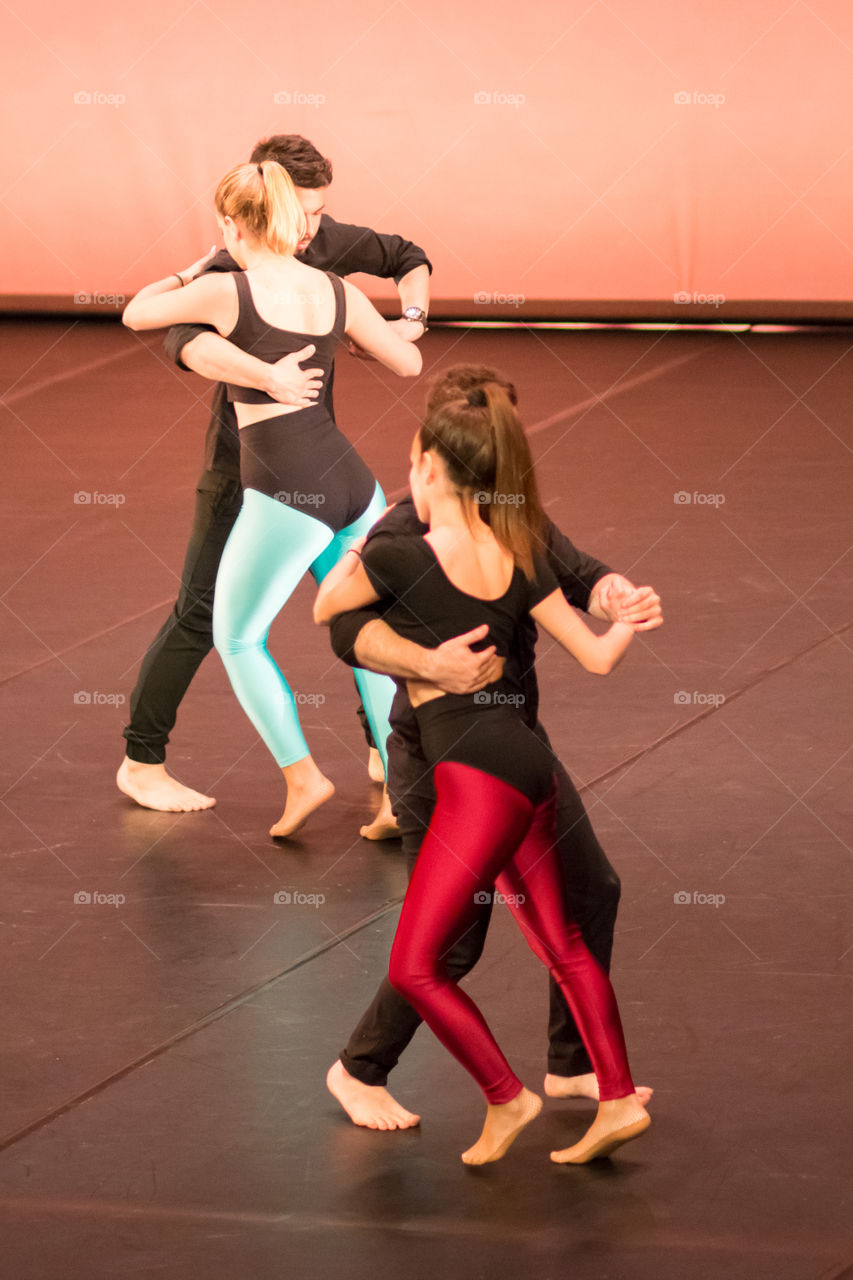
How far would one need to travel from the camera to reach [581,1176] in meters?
2.70

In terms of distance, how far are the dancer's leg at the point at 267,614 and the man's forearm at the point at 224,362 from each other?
253 mm

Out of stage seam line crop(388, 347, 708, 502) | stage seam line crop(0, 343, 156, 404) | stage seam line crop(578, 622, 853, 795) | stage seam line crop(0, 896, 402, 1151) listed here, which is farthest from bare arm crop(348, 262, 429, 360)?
stage seam line crop(0, 343, 156, 404)

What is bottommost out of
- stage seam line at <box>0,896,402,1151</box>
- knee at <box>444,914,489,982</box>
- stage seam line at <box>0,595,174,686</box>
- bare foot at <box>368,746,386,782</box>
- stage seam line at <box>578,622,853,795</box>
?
stage seam line at <box>0,595,174,686</box>

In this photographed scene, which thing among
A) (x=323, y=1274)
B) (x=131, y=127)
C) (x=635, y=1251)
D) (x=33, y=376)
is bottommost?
(x=33, y=376)

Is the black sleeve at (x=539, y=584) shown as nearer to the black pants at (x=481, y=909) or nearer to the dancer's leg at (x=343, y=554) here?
the black pants at (x=481, y=909)

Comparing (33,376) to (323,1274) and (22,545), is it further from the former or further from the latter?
(323,1274)

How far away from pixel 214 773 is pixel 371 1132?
1.72 meters

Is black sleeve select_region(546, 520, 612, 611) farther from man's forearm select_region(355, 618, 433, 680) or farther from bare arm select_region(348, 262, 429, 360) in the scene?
bare arm select_region(348, 262, 429, 360)

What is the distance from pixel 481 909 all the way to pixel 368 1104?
0.43 m

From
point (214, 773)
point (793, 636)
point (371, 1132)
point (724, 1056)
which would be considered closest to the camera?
point (371, 1132)

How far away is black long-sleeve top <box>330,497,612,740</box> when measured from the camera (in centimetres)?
271

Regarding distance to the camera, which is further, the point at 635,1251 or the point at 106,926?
the point at 106,926

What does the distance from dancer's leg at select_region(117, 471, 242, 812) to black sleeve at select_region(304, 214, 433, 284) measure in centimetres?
60

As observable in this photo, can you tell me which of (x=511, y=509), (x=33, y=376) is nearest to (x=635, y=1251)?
(x=511, y=509)
